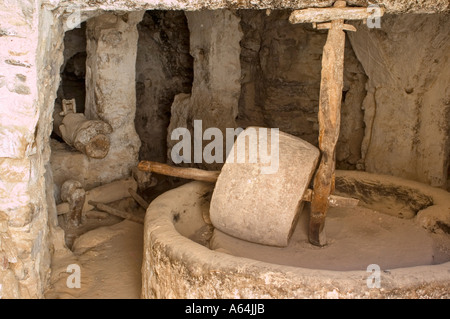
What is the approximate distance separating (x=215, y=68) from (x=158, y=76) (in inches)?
58.2

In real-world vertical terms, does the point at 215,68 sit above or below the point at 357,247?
above

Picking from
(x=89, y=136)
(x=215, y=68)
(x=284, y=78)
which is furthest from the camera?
(x=284, y=78)

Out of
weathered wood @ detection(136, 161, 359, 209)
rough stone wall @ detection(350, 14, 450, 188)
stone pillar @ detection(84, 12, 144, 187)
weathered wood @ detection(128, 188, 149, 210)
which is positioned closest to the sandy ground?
weathered wood @ detection(136, 161, 359, 209)

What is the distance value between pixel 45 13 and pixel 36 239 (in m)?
1.57

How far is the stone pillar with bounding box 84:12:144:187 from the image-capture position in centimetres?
516

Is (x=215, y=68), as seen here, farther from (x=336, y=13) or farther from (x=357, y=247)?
(x=357, y=247)

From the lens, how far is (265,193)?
11.1 ft

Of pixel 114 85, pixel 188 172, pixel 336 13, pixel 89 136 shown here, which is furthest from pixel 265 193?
pixel 114 85

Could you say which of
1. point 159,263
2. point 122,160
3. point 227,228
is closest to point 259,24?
point 122,160

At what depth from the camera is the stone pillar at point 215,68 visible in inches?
232

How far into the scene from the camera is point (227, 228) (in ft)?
11.7

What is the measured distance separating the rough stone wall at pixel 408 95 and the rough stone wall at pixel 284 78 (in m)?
0.78

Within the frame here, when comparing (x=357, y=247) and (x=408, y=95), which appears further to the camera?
(x=408, y=95)

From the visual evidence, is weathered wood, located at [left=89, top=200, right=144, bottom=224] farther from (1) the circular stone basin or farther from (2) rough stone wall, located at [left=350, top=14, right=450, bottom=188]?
(2) rough stone wall, located at [left=350, top=14, right=450, bottom=188]
